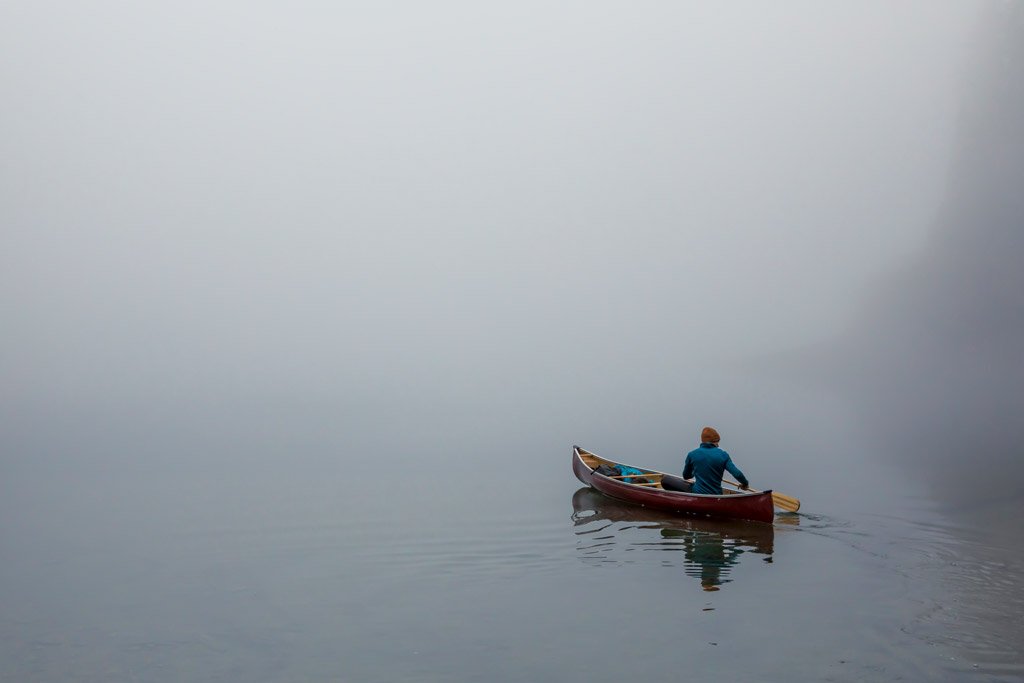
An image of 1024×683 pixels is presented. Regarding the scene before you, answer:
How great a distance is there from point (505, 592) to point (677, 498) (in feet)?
24.1

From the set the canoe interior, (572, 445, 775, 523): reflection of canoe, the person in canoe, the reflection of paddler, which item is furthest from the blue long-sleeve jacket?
the reflection of paddler

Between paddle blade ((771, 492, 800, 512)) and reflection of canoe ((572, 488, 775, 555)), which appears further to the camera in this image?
paddle blade ((771, 492, 800, 512))

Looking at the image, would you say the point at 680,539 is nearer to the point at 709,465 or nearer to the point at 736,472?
the point at 736,472

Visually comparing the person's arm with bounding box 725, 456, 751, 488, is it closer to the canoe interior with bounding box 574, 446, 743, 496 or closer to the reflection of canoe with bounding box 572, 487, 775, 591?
the canoe interior with bounding box 574, 446, 743, 496

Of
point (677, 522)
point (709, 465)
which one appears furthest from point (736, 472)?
point (677, 522)

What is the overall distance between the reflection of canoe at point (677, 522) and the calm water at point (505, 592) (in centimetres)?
9

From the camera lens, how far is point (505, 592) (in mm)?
15031

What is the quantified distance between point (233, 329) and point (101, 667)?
7724 inches

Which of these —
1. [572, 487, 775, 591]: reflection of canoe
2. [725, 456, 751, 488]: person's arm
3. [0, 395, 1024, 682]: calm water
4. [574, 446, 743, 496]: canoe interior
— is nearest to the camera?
[0, 395, 1024, 682]: calm water

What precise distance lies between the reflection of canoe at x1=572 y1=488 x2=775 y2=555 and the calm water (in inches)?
3.6

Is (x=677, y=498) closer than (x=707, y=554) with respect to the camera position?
No

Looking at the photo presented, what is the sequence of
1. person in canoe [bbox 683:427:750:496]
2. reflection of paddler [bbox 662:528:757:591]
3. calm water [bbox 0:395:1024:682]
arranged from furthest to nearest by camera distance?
person in canoe [bbox 683:427:750:496] → reflection of paddler [bbox 662:528:757:591] → calm water [bbox 0:395:1024:682]

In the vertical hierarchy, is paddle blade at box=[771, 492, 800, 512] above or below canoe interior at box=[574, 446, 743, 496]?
below

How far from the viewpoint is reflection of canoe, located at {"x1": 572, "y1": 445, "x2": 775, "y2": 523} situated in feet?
63.7
